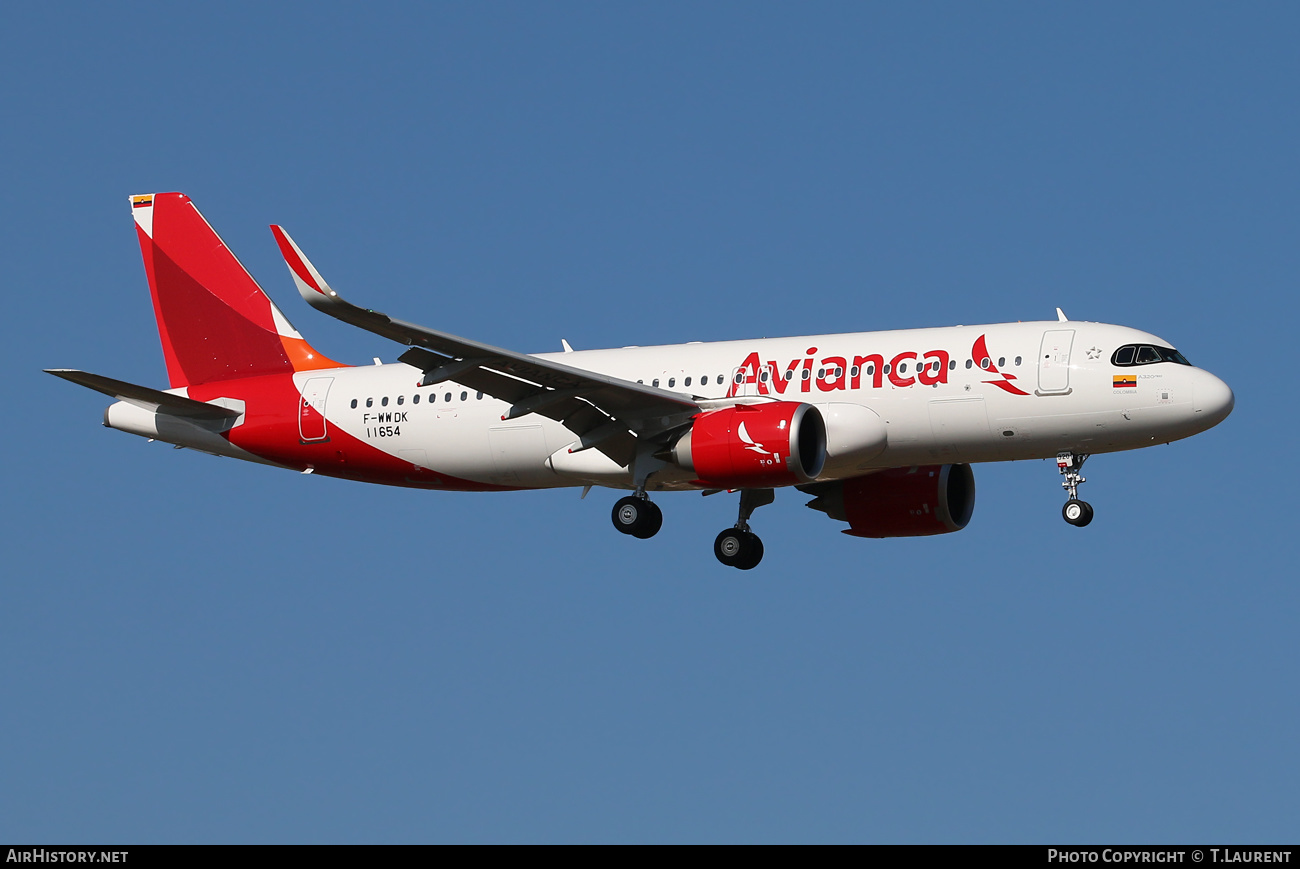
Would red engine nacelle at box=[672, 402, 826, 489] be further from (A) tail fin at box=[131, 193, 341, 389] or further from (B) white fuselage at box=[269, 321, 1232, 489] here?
(A) tail fin at box=[131, 193, 341, 389]

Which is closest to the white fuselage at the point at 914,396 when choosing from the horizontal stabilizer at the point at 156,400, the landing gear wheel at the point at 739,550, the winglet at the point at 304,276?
the landing gear wheel at the point at 739,550

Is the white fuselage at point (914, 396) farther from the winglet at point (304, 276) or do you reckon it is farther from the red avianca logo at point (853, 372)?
the winglet at point (304, 276)

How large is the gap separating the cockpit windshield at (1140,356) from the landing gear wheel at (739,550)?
933 centimetres

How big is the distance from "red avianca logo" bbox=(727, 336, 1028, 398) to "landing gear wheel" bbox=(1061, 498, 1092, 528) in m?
2.63

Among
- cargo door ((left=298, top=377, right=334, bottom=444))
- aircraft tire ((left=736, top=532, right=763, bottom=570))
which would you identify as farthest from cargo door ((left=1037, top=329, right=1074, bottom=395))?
cargo door ((left=298, top=377, right=334, bottom=444))

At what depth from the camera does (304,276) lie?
30.9m

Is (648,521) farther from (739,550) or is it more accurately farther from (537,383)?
(537,383)

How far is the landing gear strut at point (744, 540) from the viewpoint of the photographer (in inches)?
1588

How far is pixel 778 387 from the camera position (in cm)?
3784

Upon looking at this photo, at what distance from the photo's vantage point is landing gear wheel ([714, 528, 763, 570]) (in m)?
40.3

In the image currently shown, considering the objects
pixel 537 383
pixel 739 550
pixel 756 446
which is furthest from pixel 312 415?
pixel 756 446

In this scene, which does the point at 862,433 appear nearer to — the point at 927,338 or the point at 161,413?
the point at 927,338
